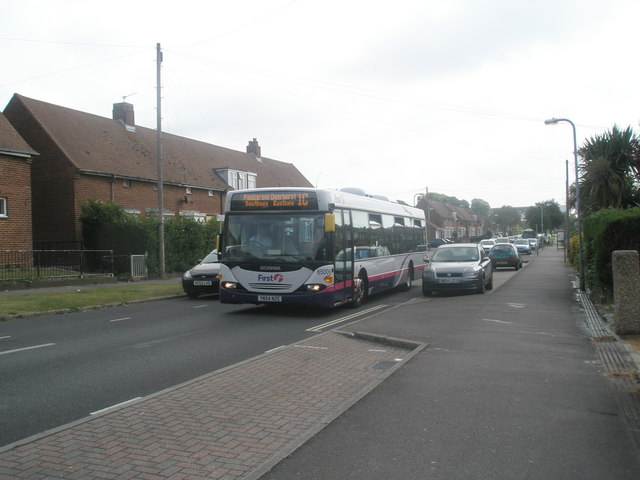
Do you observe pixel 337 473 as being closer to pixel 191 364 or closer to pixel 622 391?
pixel 622 391

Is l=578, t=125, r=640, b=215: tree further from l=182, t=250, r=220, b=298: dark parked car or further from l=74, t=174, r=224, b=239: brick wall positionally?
l=74, t=174, r=224, b=239: brick wall

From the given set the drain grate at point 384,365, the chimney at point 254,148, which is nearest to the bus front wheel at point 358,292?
the drain grate at point 384,365

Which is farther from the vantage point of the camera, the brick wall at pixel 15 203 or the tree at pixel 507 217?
the tree at pixel 507 217

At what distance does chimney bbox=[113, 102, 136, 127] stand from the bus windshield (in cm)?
2798

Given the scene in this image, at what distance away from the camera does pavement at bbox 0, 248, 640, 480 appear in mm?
4160

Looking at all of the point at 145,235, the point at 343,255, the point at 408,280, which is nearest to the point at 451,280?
the point at 408,280

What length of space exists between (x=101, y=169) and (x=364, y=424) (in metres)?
29.1

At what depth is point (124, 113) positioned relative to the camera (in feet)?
125

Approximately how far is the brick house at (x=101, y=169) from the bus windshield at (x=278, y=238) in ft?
49.3

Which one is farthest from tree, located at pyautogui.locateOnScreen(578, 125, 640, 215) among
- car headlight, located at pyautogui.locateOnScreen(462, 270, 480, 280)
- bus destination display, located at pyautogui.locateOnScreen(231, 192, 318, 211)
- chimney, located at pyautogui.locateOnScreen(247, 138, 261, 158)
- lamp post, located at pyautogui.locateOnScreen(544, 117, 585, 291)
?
chimney, located at pyautogui.locateOnScreen(247, 138, 261, 158)

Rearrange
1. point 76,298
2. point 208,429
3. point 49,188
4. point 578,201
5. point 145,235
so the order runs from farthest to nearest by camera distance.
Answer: point 49,188 → point 145,235 → point 578,201 → point 76,298 → point 208,429

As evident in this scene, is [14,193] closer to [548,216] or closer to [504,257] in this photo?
[504,257]

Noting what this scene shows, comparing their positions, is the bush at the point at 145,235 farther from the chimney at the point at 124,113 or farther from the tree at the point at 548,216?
the tree at the point at 548,216

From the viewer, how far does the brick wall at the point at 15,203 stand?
2494cm
